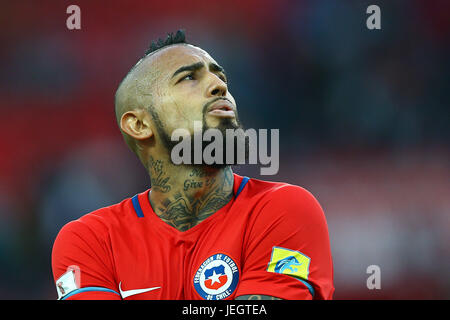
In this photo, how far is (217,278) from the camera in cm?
269

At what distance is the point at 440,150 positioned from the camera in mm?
5840

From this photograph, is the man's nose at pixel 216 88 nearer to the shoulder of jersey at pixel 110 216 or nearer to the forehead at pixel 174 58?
the forehead at pixel 174 58

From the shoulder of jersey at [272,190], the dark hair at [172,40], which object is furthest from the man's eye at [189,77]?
the shoulder of jersey at [272,190]

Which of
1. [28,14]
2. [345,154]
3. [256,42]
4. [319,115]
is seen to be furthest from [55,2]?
[345,154]

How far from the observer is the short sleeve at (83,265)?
2727 mm

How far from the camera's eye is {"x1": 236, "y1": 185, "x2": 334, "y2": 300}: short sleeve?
2564 millimetres

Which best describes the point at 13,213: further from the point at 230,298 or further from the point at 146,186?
the point at 230,298

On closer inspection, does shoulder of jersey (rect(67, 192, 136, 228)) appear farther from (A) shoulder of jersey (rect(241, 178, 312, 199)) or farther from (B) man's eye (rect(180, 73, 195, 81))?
(B) man's eye (rect(180, 73, 195, 81))

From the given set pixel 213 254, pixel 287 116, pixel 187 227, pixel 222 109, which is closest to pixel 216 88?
pixel 222 109

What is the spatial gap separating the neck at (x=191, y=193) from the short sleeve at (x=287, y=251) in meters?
0.28

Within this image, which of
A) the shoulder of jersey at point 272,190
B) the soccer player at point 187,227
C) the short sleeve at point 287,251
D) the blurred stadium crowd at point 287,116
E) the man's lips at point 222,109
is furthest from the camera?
the blurred stadium crowd at point 287,116

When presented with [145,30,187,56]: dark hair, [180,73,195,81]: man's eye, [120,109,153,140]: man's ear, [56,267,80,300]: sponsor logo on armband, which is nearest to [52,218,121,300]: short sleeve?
[56,267,80,300]: sponsor logo on armband

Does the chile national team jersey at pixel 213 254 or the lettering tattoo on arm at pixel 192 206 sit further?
the lettering tattoo on arm at pixel 192 206

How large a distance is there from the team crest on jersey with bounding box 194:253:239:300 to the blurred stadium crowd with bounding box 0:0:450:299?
2.84 meters
